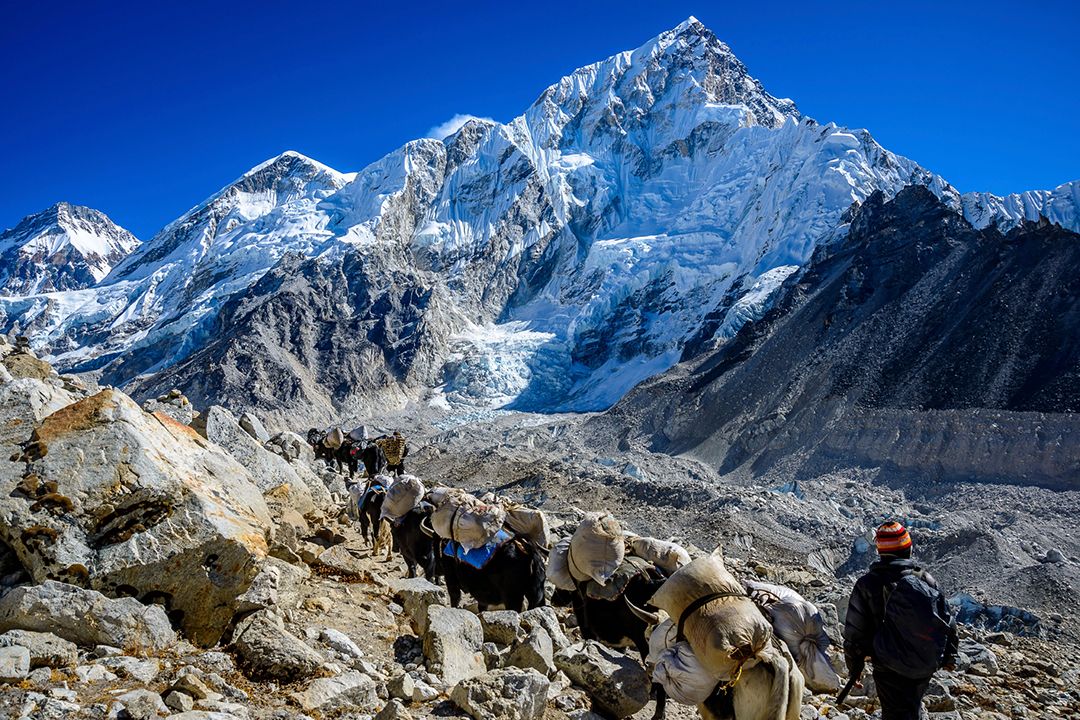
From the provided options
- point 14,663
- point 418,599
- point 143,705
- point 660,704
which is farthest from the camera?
point 418,599

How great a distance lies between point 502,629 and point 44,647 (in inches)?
139

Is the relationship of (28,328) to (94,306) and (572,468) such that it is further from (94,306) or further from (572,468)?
(572,468)

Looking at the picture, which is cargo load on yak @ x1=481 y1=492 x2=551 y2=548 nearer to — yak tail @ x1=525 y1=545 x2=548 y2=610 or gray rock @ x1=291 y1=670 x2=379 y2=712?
yak tail @ x1=525 y1=545 x2=548 y2=610

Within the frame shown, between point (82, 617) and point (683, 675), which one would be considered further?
point (82, 617)

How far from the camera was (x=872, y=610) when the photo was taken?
4.75m

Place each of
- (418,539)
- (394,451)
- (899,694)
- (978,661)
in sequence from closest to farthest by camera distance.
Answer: (899,694)
(978,661)
(418,539)
(394,451)

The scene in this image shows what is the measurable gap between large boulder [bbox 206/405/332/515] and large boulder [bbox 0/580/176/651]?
6.40 metres

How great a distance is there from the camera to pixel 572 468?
1476 inches

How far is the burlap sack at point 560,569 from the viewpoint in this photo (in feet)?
23.5

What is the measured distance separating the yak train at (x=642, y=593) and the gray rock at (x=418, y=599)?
65 centimetres

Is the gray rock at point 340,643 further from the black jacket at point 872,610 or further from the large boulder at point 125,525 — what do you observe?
the black jacket at point 872,610

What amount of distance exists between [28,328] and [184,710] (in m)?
210

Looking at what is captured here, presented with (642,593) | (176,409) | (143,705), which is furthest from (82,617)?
(176,409)

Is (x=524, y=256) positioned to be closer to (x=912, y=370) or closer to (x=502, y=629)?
(x=912, y=370)
